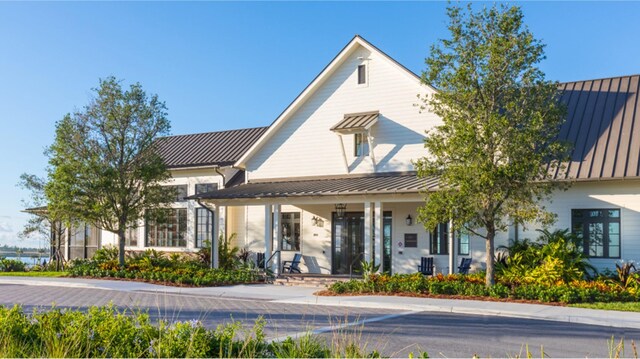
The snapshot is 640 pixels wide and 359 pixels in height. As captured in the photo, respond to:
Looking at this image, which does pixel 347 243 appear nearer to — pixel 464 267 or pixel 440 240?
pixel 440 240

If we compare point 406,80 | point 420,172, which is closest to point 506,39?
point 420,172

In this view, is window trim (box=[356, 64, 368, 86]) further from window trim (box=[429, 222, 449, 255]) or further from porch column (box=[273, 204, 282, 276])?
window trim (box=[429, 222, 449, 255])

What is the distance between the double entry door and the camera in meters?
25.1

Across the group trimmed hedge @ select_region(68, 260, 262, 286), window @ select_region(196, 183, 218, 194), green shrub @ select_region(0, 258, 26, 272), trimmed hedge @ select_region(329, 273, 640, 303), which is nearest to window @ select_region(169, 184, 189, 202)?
window @ select_region(196, 183, 218, 194)

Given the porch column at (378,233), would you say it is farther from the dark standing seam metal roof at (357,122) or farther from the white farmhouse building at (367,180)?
the dark standing seam metal roof at (357,122)

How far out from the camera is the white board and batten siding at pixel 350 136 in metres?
23.8

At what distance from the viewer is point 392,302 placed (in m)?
16.9

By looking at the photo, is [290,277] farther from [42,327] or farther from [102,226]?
[42,327]

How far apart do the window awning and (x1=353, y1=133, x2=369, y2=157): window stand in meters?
0.75

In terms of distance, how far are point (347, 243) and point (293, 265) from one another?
7.61 feet

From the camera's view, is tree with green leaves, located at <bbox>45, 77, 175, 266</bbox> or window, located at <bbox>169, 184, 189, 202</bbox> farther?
window, located at <bbox>169, 184, 189, 202</bbox>

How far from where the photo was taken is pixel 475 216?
1811cm

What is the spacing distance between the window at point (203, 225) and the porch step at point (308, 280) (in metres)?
6.64

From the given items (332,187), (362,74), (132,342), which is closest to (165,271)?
(332,187)
